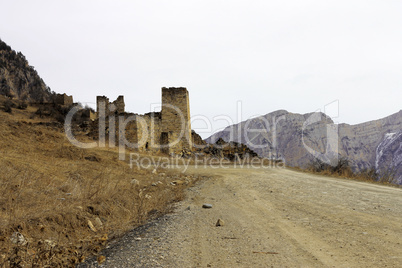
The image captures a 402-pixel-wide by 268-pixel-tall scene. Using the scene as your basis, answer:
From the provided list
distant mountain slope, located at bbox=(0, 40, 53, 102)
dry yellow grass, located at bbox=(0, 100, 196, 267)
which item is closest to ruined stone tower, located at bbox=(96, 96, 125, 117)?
dry yellow grass, located at bbox=(0, 100, 196, 267)

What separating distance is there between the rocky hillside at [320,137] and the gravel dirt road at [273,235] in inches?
1861

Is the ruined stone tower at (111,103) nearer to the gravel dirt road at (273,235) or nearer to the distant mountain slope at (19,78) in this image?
the distant mountain slope at (19,78)

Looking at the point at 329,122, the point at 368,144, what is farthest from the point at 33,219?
the point at 368,144

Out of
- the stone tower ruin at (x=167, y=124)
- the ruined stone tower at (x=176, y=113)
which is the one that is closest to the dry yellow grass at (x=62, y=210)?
the stone tower ruin at (x=167, y=124)

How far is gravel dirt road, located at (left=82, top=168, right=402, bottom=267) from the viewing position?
281 centimetres

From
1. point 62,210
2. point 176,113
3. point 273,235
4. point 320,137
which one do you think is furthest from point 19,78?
point 320,137

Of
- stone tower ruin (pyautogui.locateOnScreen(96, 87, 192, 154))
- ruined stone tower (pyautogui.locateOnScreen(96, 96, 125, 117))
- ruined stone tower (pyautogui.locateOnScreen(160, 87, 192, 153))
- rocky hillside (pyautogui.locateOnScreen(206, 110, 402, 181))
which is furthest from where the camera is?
rocky hillside (pyautogui.locateOnScreen(206, 110, 402, 181))

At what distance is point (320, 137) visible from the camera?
5975cm

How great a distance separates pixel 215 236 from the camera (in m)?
3.66

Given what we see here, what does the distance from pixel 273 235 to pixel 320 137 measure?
61.2 m

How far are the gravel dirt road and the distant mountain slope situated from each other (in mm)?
42334

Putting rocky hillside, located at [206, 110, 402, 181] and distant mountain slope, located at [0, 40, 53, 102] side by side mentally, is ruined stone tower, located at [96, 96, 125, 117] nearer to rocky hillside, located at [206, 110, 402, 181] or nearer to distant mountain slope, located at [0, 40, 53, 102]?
distant mountain slope, located at [0, 40, 53, 102]

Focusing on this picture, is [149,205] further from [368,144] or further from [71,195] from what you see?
[368,144]

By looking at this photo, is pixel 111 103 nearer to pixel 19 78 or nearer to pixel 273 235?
pixel 273 235
